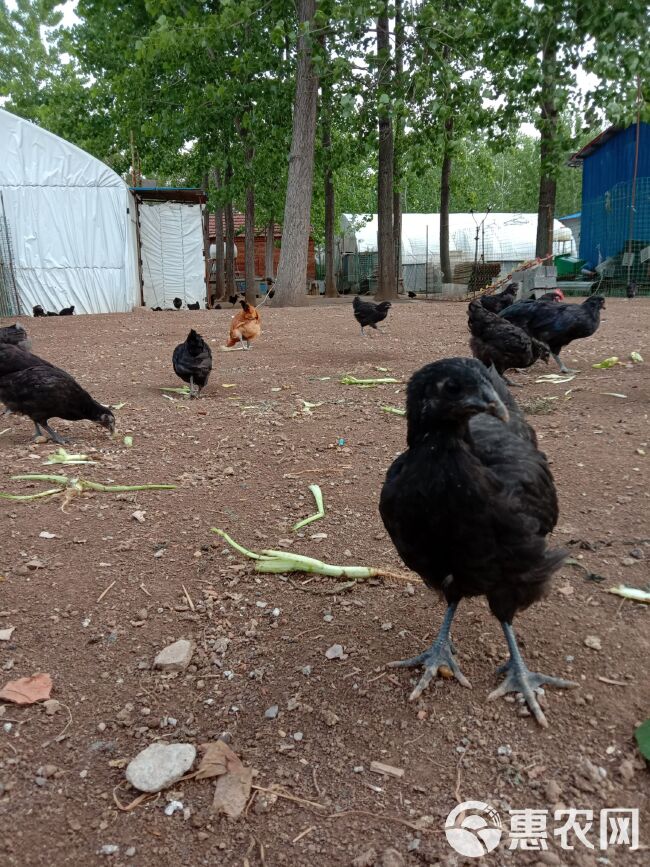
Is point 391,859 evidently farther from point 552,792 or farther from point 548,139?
point 548,139

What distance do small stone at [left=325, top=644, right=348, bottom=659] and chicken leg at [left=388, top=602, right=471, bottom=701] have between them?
0.22 metres

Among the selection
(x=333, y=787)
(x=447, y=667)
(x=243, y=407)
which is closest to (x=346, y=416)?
(x=243, y=407)

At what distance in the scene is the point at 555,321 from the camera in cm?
783

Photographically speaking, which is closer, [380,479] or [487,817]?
[487,817]

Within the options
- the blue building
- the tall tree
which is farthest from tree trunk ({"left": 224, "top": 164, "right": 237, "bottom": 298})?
the blue building

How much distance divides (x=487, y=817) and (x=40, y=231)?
19743 mm

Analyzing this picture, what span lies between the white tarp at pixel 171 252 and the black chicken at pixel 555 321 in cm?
1721

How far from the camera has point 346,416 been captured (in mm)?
6332

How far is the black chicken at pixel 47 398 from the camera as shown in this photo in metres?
5.82

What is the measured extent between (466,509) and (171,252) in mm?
22334

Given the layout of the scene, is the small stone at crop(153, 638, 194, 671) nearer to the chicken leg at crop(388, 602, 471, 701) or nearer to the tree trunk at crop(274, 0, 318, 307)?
the chicken leg at crop(388, 602, 471, 701)

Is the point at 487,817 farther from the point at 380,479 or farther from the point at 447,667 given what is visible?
the point at 380,479

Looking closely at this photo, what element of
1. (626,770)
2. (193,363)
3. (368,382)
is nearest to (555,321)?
(368,382)

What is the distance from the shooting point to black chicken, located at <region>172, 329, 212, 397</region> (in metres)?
7.39
